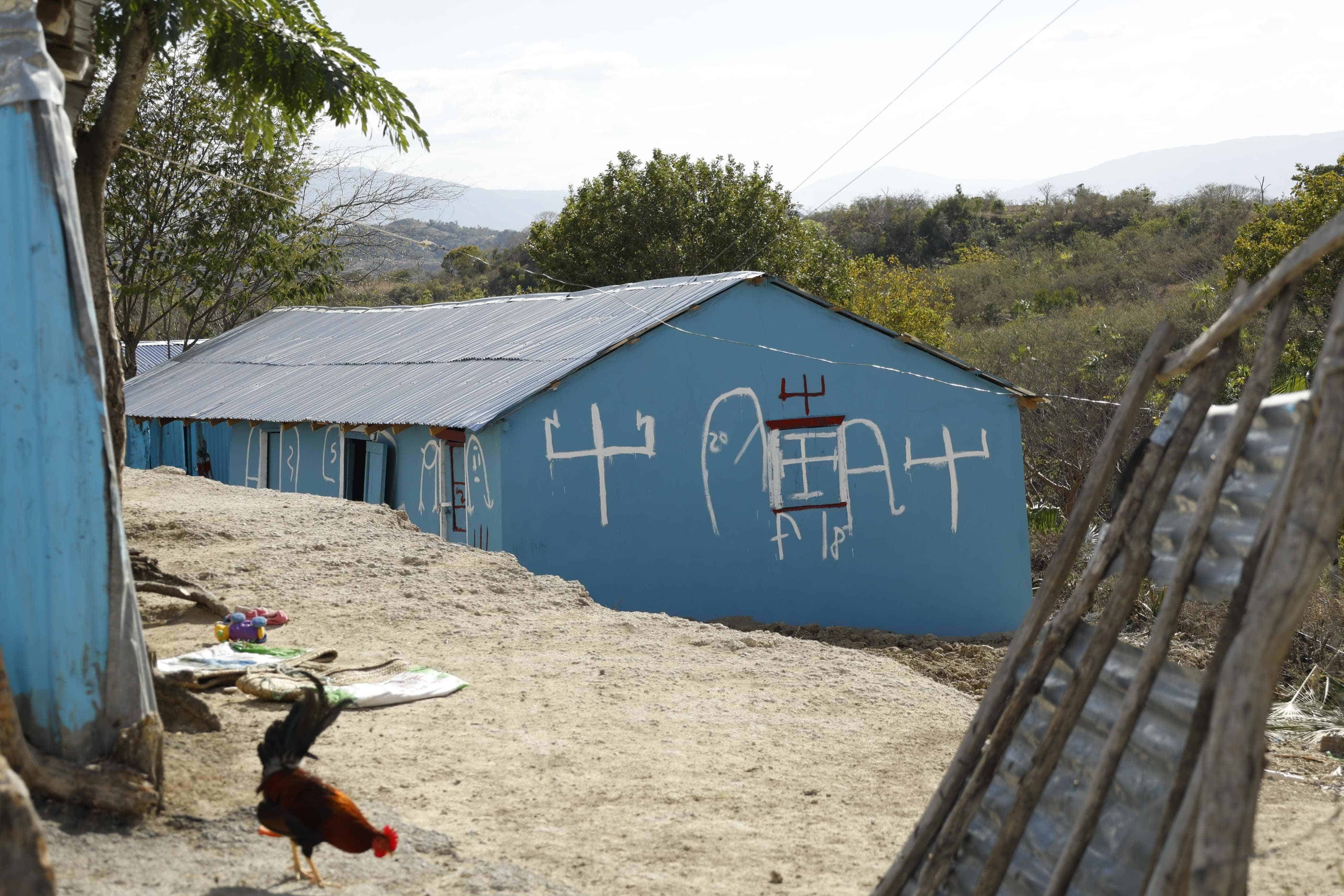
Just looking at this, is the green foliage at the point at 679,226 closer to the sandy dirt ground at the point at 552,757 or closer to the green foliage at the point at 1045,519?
the green foliage at the point at 1045,519

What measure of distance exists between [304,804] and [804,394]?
1228 cm

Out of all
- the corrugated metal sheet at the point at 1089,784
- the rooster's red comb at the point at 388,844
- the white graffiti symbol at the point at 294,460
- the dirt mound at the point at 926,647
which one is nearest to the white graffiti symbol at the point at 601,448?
the dirt mound at the point at 926,647

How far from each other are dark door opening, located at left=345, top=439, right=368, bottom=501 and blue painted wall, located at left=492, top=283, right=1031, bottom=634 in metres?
3.90

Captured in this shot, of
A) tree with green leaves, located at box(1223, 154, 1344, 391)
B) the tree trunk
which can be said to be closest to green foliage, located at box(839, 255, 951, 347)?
tree with green leaves, located at box(1223, 154, 1344, 391)

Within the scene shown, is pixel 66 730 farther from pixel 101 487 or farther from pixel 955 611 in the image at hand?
pixel 955 611

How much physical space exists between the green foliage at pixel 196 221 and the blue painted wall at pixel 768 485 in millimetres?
11013

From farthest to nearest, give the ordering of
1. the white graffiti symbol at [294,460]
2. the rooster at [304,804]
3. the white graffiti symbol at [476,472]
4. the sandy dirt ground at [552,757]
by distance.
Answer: the white graffiti symbol at [294,460] < the white graffiti symbol at [476,472] < the sandy dirt ground at [552,757] < the rooster at [304,804]

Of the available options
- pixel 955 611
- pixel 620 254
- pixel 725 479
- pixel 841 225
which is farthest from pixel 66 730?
pixel 841 225

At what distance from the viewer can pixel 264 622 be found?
7.99m

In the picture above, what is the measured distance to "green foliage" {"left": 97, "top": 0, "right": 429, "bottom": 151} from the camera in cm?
713

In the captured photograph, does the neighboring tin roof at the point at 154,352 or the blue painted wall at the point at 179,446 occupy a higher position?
the neighboring tin roof at the point at 154,352

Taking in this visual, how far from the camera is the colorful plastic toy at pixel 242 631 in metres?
7.73

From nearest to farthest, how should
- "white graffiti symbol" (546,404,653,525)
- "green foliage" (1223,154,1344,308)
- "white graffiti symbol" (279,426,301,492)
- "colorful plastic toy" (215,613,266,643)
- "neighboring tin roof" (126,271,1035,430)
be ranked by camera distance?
1. "colorful plastic toy" (215,613,266,643)
2. "white graffiti symbol" (546,404,653,525)
3. "neighboring tin roof" (126,271,1035,430)
4. "white graffiti symbol" (279,426,301,492)
5. "green foliage" (1223,154,1344,308)

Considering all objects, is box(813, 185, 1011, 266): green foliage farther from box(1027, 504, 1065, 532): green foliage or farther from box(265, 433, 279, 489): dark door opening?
box(265, 433, 279, 489): dark door opening
